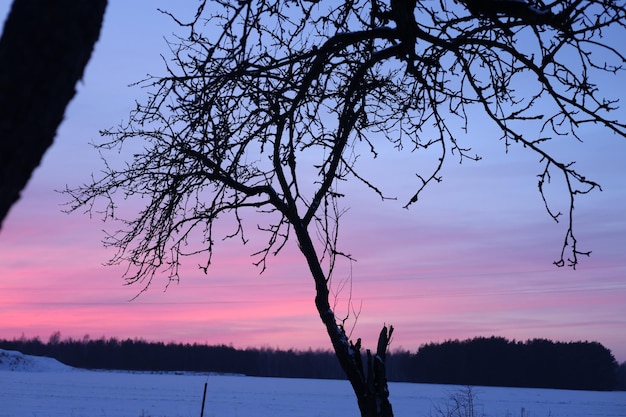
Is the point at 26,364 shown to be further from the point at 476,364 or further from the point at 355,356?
the point at 355,356

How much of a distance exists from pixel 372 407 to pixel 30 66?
14.6 ft

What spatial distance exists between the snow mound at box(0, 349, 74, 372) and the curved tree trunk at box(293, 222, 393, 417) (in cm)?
10601

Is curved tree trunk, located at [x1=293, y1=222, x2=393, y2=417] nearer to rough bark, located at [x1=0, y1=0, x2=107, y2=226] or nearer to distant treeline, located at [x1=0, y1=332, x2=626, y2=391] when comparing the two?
rough bark, located at [x1=0, y1=0, x2=107, y2=226]

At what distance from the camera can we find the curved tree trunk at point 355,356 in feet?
18.7

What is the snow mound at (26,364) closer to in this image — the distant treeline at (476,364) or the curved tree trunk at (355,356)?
the distant treeline at (476,364)

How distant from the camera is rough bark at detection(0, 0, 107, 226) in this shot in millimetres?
1893

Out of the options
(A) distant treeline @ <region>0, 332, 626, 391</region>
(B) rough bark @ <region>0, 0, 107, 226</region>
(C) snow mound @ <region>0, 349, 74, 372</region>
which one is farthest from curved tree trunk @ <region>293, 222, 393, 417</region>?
(C) snow mound @ <region>0, 349, 74, 372</region>

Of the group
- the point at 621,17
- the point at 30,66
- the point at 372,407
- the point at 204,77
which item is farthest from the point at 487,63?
the point at 30,66

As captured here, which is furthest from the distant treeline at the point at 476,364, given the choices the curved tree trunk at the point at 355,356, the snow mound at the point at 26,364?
the curved tree trunk at the point at 355,356

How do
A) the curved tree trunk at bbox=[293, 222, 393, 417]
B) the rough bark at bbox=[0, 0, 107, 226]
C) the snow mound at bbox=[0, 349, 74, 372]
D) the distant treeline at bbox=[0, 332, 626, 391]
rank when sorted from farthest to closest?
the snow mound at bbox=[0, 349, 74, 372] → the distant treeline at bbox=[0, 332, 626, 391] → the curved tree trunk at bbox=[293, 222, 393, 417] → the rough bark at bbox=[0, 0, 107, 226]

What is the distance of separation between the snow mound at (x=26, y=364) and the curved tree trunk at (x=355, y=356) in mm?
106005

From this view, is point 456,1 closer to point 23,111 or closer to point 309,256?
point 309,256

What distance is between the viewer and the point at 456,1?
5.38m

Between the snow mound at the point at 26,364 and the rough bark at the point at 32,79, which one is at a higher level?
the rough bark at the point at 32,79
